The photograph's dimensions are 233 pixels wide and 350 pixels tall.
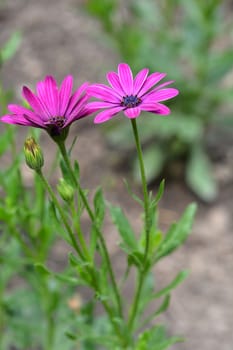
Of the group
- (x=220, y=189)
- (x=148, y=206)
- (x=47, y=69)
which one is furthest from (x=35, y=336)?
(x=47, y=69)

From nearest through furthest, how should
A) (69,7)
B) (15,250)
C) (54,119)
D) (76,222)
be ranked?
(54,119) → (76,222) → (15,250) → (69,7)

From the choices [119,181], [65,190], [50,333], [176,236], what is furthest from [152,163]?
[65,190]

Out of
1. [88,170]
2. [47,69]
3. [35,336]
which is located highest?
[47,69]

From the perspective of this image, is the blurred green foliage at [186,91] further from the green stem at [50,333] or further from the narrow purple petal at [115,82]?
the narrow purple petal at [115,82]

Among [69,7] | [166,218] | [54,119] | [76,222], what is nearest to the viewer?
[54,119]

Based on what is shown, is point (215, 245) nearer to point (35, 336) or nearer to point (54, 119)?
point (35, 336)

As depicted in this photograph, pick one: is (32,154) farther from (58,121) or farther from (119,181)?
(119,181)

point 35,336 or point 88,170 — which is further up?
point 88,170
